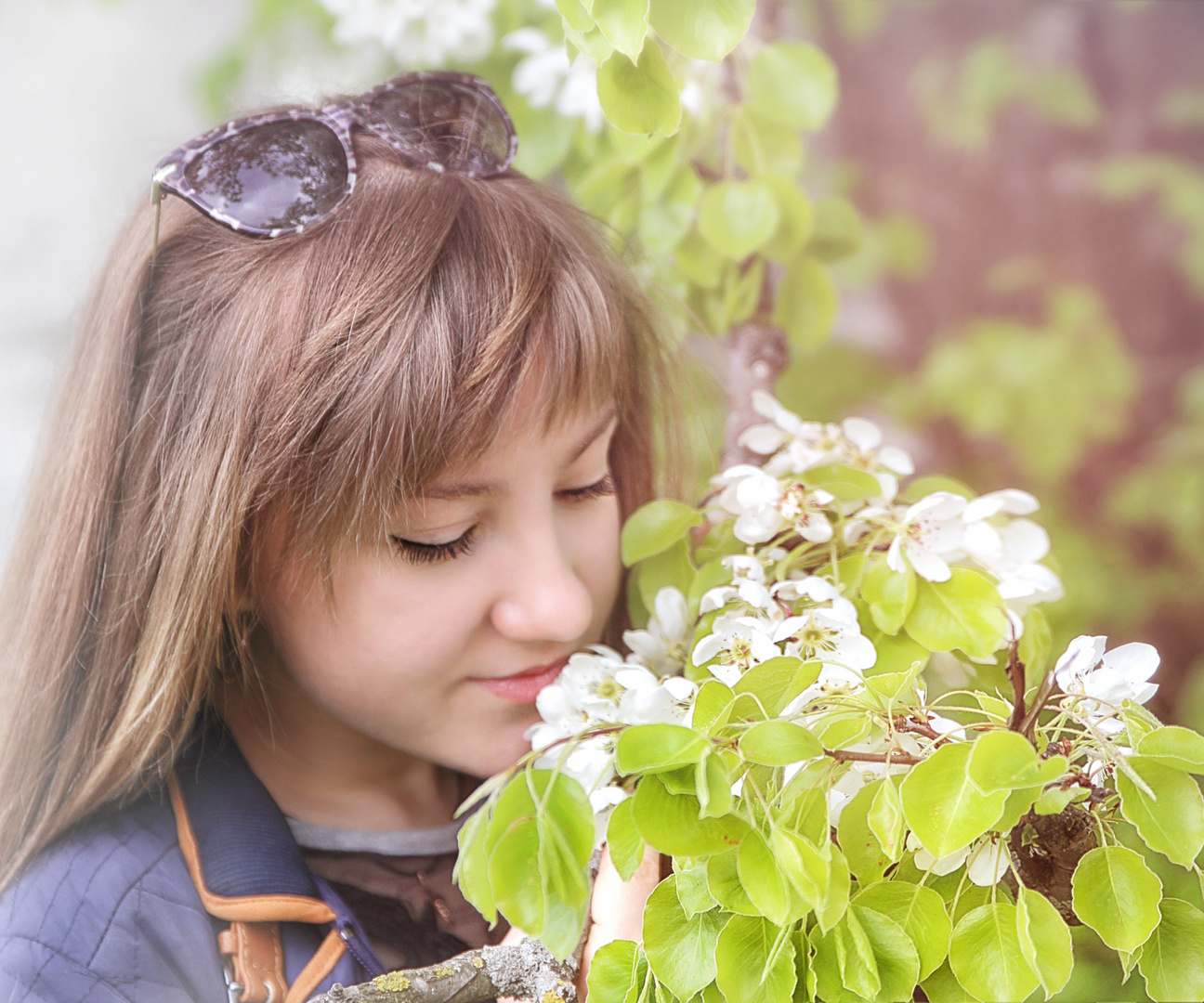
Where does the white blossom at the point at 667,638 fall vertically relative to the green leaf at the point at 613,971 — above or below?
above

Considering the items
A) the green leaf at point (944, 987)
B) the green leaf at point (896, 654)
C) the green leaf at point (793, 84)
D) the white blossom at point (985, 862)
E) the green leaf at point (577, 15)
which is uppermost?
the green leaf at point (577, 15)

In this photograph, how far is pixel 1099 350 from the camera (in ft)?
4.96

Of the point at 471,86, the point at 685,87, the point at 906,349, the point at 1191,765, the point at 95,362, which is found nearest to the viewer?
the point at 1191,765

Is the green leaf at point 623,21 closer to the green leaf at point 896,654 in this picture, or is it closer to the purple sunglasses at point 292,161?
the purple sunglasses at point 292,161

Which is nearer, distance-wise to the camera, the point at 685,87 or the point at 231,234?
the point at 231,234

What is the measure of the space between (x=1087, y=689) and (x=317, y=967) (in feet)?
1.42

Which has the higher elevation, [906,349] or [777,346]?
[777,346]

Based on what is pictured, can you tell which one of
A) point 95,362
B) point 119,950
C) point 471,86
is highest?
point 471,86

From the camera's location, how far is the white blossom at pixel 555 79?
0.89 m

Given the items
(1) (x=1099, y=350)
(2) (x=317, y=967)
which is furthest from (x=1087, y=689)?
(1) (x=1099, y=350)

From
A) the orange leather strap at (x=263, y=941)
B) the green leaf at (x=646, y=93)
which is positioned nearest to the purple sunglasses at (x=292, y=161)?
the green leaf at (x=646, y=93)

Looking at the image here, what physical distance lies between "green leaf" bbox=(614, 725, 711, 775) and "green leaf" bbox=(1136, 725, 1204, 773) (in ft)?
0.56

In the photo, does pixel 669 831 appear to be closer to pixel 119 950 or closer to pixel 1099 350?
pixel 119 950

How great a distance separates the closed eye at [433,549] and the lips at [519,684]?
0.09 meters
